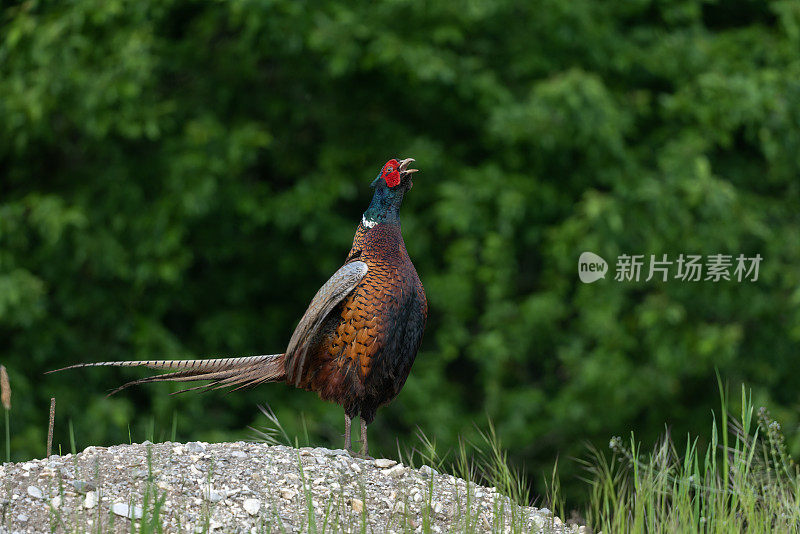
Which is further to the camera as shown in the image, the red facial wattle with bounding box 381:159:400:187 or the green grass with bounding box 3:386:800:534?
the red facial wattle with bounding box 381:159:400:187

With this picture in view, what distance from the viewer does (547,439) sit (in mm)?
9508

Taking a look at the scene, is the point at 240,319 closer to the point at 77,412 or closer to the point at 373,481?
the point at 77,412

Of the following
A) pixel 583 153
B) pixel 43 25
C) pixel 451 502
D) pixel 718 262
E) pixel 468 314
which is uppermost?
pixel 43 25

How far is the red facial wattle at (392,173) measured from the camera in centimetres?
432

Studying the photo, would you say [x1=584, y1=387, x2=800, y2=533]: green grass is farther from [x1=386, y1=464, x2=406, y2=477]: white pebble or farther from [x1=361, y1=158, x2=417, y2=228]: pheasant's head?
[x1=361, y1=158, x2=417, y2=228]: pheasant's head

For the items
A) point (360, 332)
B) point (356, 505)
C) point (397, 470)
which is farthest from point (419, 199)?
point (356, 505)

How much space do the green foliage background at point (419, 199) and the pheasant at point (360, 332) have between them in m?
3.74

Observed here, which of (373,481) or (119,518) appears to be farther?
(373,481)

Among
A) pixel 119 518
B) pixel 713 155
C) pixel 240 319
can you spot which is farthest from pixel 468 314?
pixel 119 518

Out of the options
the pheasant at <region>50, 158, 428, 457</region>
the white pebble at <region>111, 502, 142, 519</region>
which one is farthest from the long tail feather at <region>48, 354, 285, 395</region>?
the white pebble at <region>111, 502, 142, 519</region>

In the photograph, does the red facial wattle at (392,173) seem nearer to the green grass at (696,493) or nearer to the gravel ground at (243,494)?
the gravel ground at (243,494)

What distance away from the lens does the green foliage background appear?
833 centimetres

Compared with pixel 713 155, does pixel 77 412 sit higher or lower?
lower

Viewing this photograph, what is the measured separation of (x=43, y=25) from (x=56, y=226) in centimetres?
174
